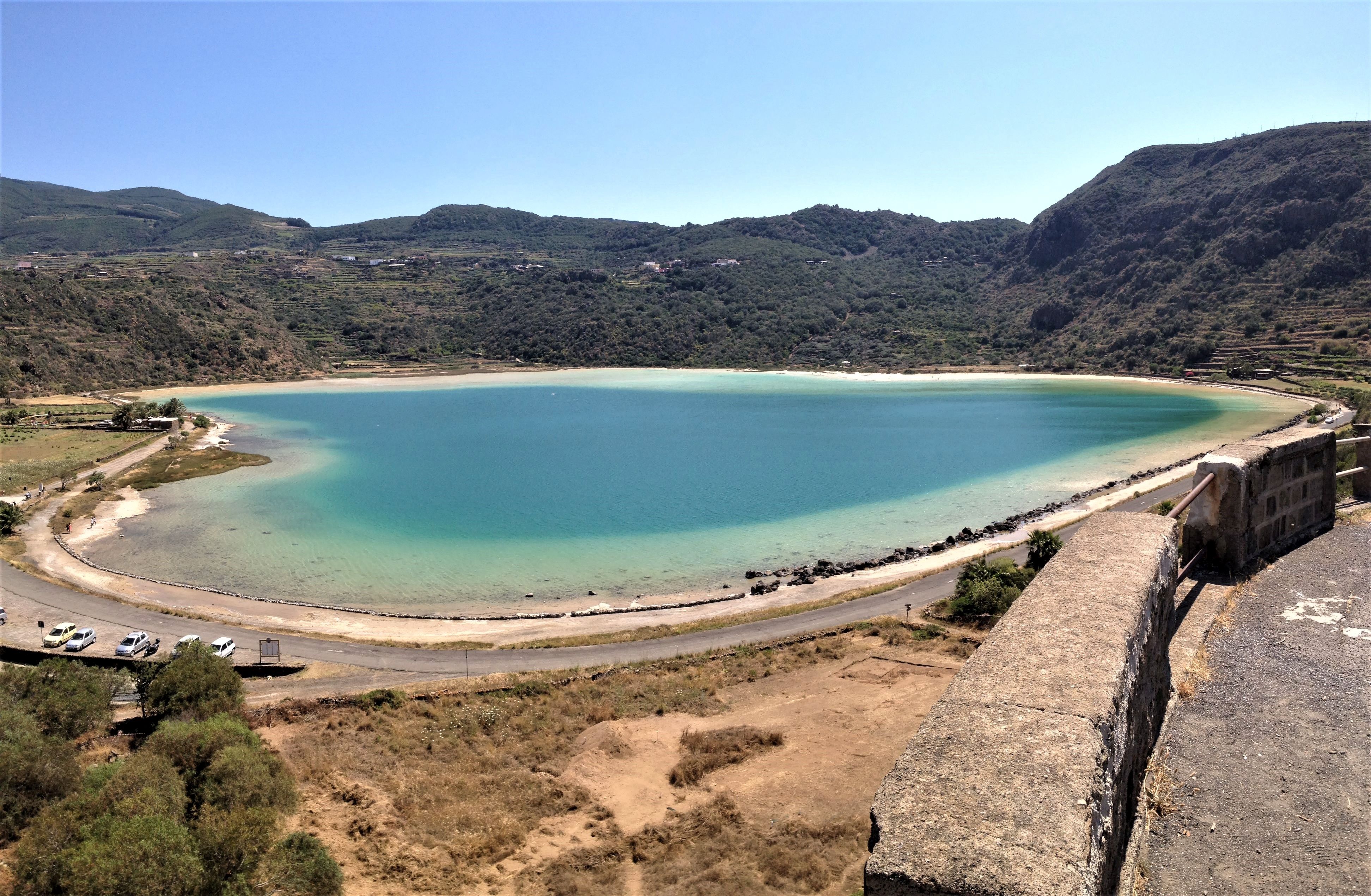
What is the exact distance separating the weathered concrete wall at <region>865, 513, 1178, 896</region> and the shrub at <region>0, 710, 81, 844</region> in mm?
14339

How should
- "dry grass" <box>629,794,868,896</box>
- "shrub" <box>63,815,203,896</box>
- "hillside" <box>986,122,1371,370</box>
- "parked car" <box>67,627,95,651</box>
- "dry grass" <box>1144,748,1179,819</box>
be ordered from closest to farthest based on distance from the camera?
"dry grass" <box>1144,748,1179,819</box>
"shrub" <box>63,815,203,896</box>
"dry grass" <box>629,794,868,896</box>
"parked car" <box>67,627,95,651</box>
"hillside" <box>986,122,1371,370</box>

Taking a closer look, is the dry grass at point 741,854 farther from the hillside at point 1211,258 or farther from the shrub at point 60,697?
the hillside at point 1211,258

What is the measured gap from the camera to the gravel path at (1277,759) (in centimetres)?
462

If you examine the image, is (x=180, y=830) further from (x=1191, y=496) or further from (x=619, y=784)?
(x=1191, y=496)

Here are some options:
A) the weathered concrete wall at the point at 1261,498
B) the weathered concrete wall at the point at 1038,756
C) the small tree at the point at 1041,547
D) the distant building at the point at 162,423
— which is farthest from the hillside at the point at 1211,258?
the distant building at the point at 162,423

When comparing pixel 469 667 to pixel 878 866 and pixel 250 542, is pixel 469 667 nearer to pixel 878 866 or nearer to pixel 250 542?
pixel 878 866

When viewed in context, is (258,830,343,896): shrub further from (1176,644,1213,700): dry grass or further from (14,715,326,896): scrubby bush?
(1176,644,1213,700): dry grass

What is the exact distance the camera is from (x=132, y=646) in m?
22.5

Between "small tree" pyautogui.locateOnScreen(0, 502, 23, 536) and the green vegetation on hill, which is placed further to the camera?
"small tree" pyautogui.locateOnScreen(0, 502, 23, 536)

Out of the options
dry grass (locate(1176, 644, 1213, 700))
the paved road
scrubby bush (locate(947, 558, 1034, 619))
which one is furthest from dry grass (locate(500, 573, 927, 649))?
dry grass (locate(1176, 644, 1213, 700))

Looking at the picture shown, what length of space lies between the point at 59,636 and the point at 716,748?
20.9 meters

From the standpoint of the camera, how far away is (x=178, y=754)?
1305 centimetres

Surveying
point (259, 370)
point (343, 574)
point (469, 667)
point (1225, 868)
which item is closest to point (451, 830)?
point (469, 667)

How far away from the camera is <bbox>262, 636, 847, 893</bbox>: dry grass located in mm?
11484
